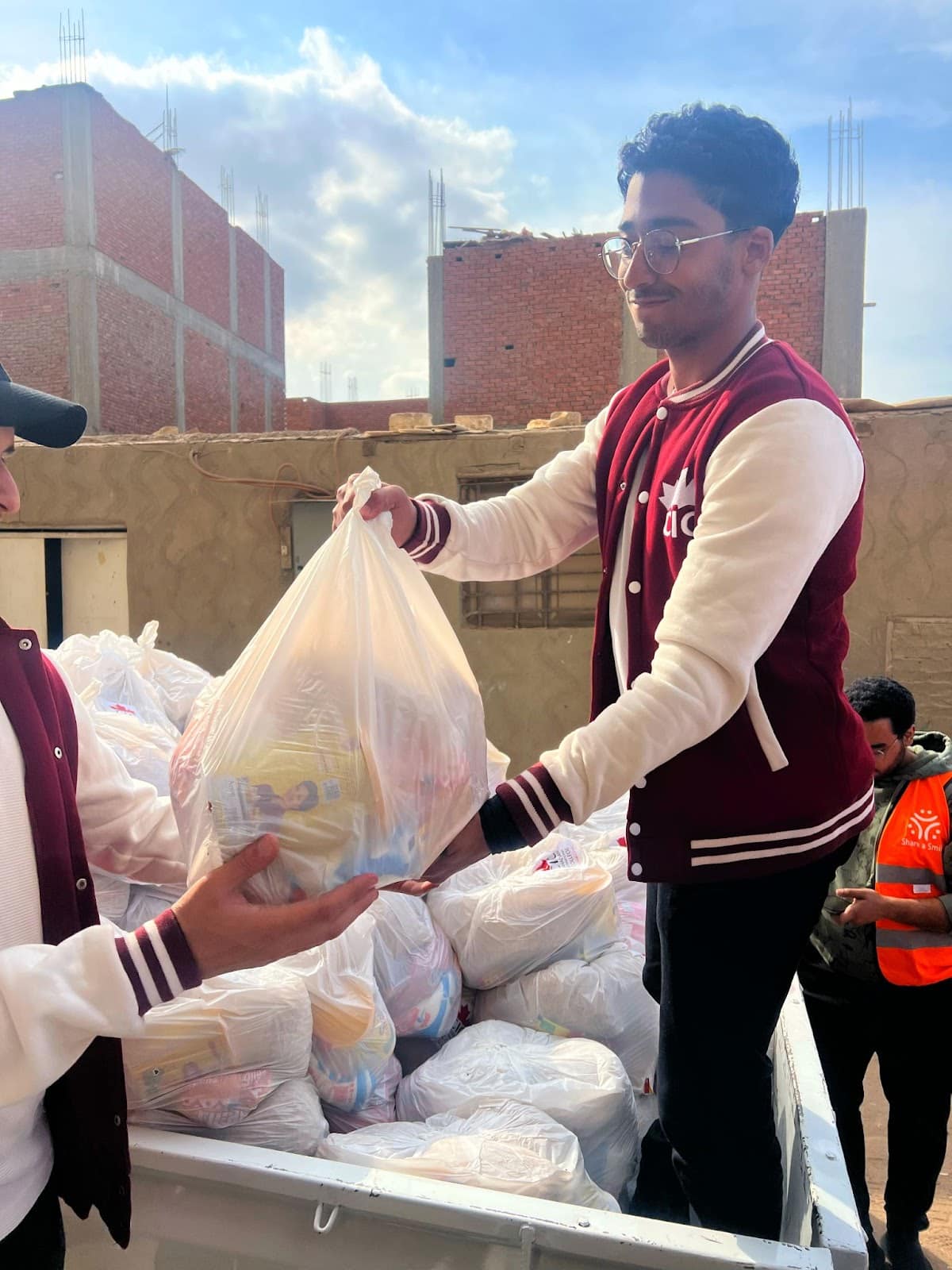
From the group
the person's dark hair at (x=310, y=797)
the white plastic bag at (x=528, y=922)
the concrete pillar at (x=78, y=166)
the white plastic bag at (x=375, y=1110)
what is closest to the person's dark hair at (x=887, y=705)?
the white plastic bag at (x=528, y=922)

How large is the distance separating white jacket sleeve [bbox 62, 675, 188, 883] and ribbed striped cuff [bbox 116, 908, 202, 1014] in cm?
42

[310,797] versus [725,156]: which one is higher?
[725,156]

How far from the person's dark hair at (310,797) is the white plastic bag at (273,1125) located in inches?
34.6

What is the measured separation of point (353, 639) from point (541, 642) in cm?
492

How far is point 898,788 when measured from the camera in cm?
238

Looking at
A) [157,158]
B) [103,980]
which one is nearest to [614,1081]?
[103,980]

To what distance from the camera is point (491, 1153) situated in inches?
Answer: 57.1

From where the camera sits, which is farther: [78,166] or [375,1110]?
[78,166]

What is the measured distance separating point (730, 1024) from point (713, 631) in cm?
63

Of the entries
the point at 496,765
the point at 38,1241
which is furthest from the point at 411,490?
the point at 38,1241

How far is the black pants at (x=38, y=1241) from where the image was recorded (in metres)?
1.08

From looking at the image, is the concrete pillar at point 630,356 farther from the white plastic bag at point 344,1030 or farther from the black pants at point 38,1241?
the black pants at point 38,1241

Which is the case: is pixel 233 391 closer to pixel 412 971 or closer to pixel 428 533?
pixel 412 971

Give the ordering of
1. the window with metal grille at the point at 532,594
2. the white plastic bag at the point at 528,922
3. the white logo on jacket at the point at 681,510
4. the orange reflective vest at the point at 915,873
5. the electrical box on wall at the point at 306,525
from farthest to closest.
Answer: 1. the electrical box on wall at the point at 306,525
2. the window with metal grille at the point at 532,594
3. the orange reflective vest at the point at 915,873
4. the white plastic bag at the point at 528,922
5. the white logo on jacket at the point at 681,510
